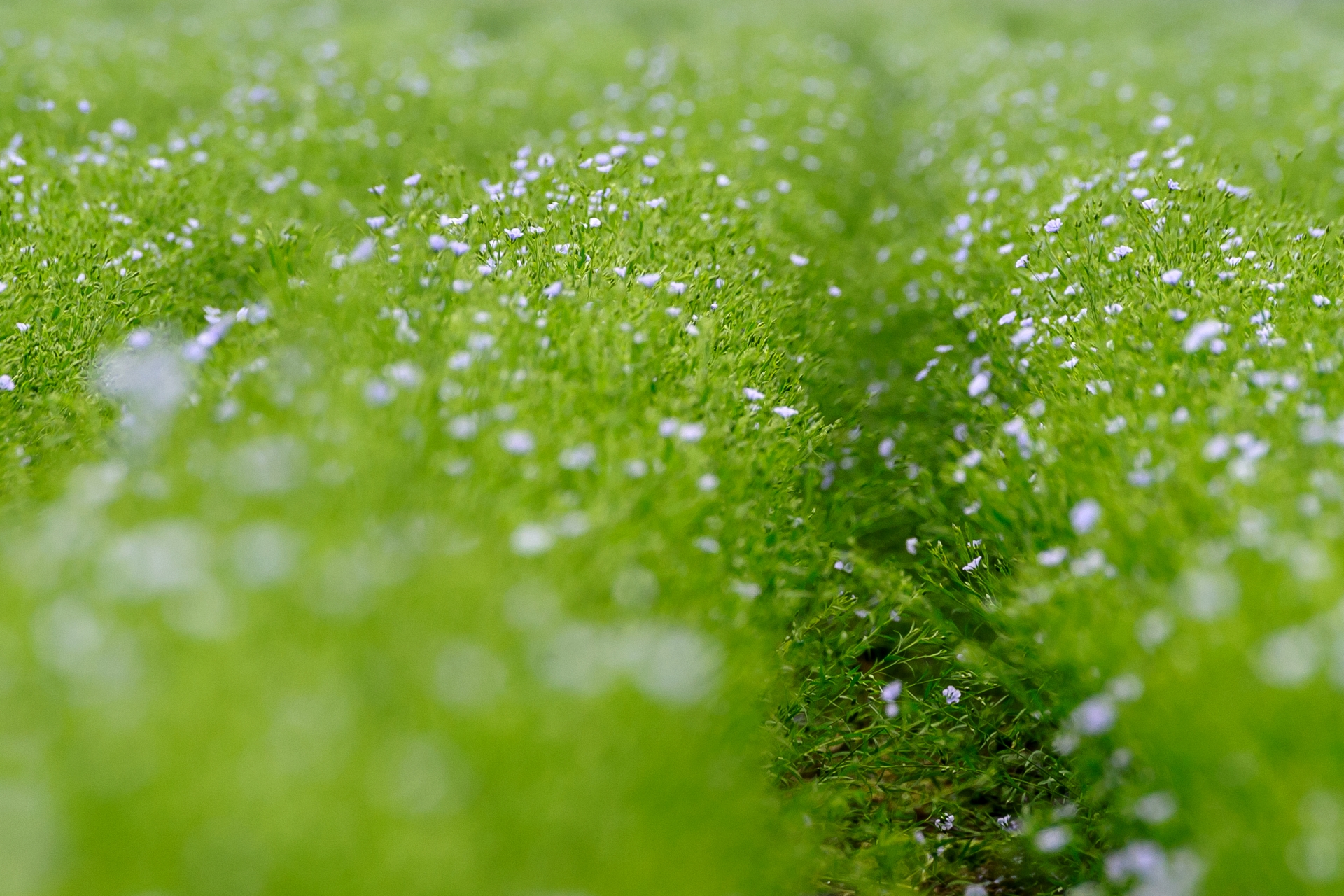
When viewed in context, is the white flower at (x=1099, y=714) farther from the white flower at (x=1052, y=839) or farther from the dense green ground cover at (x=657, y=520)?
the white flower at (x=1052, y=839)

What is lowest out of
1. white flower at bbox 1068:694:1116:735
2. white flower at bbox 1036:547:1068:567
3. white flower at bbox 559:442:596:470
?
white flower at bbox 1068:694:1116:735

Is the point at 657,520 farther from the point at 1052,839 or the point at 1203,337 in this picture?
the point at 1203,337

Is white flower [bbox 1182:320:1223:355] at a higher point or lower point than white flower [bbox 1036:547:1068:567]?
higher

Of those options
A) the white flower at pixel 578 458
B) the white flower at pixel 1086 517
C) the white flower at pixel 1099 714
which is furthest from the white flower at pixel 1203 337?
the white flower at pixel 578 458

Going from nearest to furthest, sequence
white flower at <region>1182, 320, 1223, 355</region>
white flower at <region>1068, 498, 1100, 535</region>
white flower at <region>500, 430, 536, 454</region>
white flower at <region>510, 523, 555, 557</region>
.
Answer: white flower at <region>510, 523, 555, 557</region> → white flower at <region>1068, 498, 1100, 535</region> → white flower at <region>500, 430, 536, 454</region> → white flower at <region>1182, 320, 1223, 355</region>

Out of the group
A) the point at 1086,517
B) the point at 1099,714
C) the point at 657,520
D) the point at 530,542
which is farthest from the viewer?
the point at 657,520

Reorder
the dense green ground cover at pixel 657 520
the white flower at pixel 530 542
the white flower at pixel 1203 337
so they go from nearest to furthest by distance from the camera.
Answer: the dense green ground cover at pixel 657 520 < the white flower at pixel 530 542 < the white flower at pixel 1203 337

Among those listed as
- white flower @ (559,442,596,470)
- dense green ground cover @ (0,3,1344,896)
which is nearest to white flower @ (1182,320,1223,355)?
dense green ground cover @ (0,3,1344,896)

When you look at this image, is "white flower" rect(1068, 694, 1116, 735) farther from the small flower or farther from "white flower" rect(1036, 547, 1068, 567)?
"white flower" rect(1036, 547, 1068, 567)

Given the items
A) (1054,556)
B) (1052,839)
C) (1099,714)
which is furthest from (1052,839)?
(1054,556)
